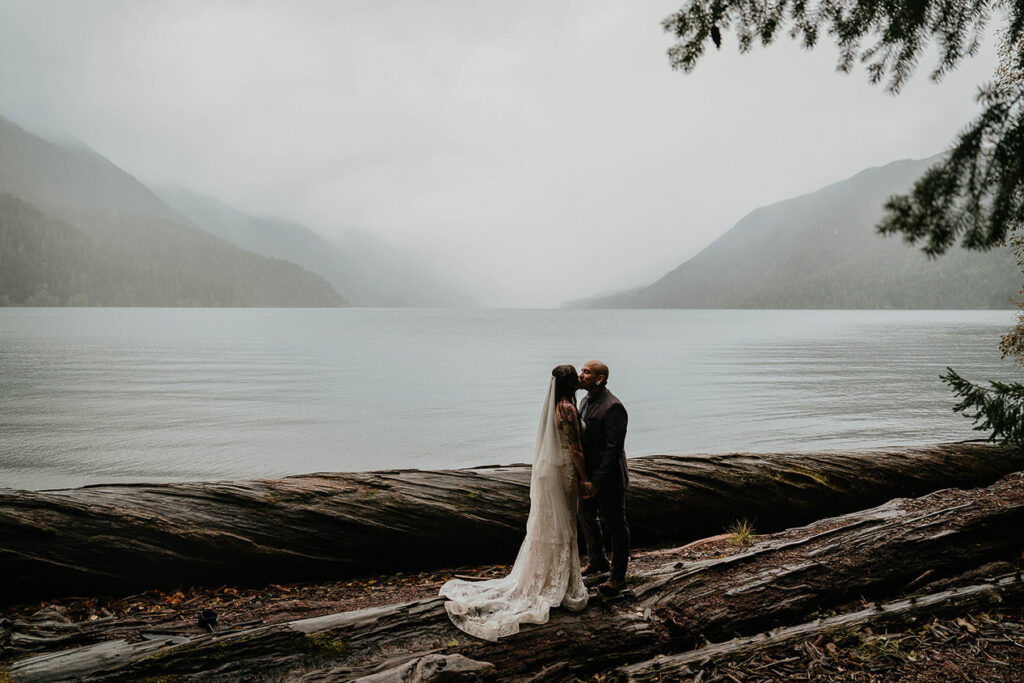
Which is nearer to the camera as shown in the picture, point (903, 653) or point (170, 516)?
point (903, 653)

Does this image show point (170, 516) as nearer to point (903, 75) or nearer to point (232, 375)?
point (903, 75)

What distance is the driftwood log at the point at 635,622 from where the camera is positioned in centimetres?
397

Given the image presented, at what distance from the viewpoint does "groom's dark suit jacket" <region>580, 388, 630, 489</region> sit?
15.9 ft

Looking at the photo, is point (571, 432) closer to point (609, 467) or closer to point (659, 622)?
point (609, 467)

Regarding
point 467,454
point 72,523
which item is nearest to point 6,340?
point 467,454

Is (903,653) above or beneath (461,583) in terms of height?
beneath

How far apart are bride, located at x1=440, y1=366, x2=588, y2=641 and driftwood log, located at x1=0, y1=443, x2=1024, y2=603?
2288mm

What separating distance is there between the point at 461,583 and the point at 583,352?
59024 mm

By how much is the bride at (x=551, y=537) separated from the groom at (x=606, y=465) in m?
0.13

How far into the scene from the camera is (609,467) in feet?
15.9

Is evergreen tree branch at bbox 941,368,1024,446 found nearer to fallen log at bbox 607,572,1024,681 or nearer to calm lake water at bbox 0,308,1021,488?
fallen log at bbox 607,572,1024,681

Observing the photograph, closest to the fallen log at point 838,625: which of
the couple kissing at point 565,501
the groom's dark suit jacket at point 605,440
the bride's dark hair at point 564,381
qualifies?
the couple kissing at point 565,501

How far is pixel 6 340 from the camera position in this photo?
64000 mm

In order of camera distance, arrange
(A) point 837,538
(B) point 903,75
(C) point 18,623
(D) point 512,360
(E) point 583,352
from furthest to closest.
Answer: (E) point 583,352 → (D) point 512,360 → (A) point 837,538 → (C) point 18,623 → (B) point 903,75
